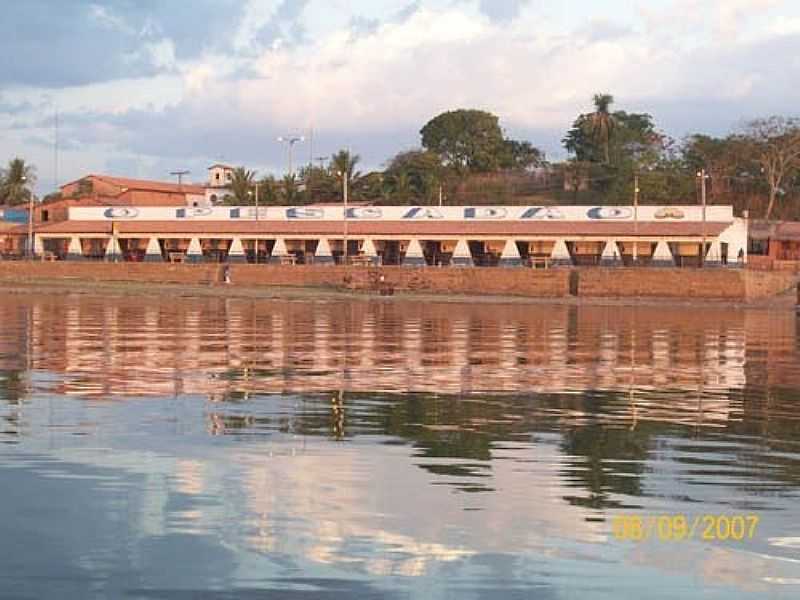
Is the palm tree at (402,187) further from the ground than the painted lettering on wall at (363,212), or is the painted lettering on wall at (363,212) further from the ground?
the palm tree at (402,187)

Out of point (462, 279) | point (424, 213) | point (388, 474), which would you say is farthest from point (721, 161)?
point (388, 474)

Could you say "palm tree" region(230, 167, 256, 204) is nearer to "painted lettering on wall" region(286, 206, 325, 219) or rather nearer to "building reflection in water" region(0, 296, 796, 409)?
"painted lettering on wall" region(286, 206, 325, 219)

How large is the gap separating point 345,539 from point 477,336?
80.9 feet

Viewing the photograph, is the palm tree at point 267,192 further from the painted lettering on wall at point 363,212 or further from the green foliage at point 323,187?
the painted lettering on wall at point 363,212

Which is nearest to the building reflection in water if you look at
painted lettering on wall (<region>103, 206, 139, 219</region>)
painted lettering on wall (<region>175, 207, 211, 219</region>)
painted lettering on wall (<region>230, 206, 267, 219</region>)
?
painted lettering on wall (<region>230, 206, 267, 219</region>)

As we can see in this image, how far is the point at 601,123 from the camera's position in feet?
368

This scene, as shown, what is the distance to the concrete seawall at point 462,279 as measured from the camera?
63.5 m

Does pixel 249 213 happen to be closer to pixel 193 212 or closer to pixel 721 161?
pixel 193 212

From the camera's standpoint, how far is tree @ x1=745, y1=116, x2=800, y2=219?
90312mm

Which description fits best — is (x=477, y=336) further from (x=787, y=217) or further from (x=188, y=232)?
(x=787, y=217)

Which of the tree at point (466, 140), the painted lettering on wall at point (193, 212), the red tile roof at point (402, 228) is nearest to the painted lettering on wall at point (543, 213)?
the red tile roof at point (402, 228)

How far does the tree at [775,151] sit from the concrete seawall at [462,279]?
2501 cm
